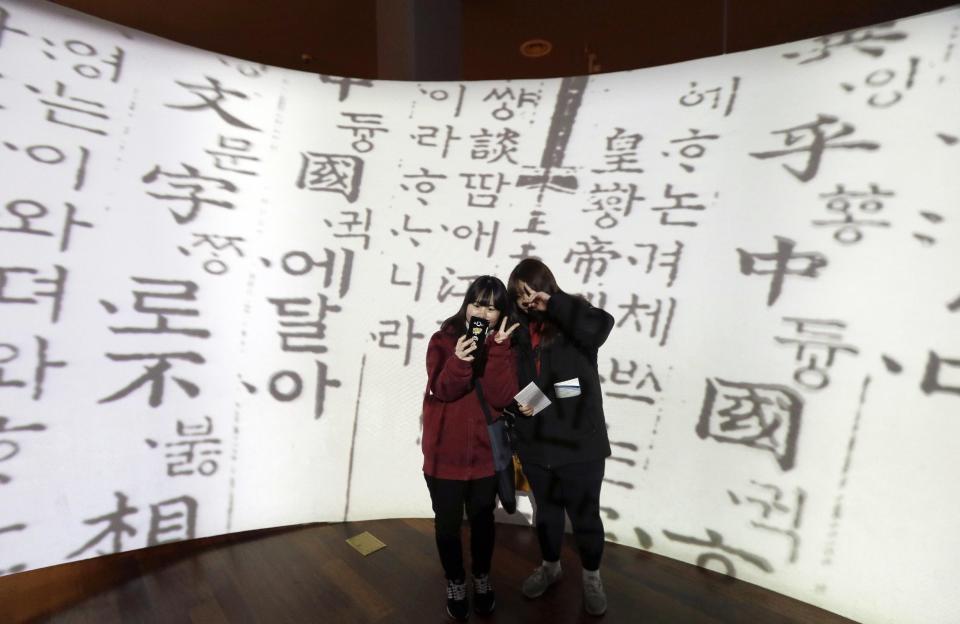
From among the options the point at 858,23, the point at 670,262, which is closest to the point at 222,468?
the point at 670,262

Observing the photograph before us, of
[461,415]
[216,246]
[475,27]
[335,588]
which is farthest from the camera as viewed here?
[475,27]

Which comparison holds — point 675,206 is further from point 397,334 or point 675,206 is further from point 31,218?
point 31,218

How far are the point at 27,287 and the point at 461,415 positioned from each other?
1824 mm

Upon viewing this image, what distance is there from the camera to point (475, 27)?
3.69 metres

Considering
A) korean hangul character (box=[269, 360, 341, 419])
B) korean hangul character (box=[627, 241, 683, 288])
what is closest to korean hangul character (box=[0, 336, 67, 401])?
korean hangul character (box=[269, 360, 341, 419])

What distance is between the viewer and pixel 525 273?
158 centimetres

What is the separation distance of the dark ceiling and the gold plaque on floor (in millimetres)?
2867

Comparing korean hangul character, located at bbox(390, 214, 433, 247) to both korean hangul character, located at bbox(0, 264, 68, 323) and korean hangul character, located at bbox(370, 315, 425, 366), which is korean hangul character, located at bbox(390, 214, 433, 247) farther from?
korean hangul character, located at bbox(0, 264, 68, 323)

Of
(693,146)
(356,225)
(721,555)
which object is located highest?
(693,146)

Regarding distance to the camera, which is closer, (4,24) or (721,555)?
(4,24)

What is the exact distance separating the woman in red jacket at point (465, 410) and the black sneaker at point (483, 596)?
0.74 ft

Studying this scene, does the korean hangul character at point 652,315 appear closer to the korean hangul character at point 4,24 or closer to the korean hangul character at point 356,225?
the korean hangul character at point 356,225

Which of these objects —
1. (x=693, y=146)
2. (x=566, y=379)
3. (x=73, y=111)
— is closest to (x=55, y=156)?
(x=73, y=111)

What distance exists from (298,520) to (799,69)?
3.06 m
